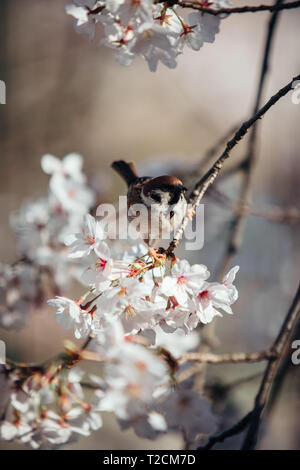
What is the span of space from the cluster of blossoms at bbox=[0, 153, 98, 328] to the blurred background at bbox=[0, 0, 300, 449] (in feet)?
0.39

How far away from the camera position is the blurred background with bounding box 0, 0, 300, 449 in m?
1.84

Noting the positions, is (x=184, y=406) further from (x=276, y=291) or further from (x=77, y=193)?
(x=276, y=291)

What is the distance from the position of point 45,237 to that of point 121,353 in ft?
2.75

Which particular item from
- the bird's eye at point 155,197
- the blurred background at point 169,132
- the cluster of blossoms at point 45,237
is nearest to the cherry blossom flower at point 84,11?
the bird's eye at point 155,197

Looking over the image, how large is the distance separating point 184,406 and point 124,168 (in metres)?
0.69

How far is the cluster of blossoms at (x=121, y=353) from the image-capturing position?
1.71ft

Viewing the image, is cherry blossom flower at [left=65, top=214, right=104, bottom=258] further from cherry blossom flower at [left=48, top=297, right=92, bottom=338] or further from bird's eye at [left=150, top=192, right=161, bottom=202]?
bird's eye at [left=150, top=192, right=161, bottom=202]

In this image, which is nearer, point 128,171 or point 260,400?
point 260,400

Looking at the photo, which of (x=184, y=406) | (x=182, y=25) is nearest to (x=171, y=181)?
(x=182, y=25)

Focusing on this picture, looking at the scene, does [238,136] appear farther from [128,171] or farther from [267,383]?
[128,171]

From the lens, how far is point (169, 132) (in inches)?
165

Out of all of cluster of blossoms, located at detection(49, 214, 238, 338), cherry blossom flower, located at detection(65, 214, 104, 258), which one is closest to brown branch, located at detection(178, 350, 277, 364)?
cluster of blossoms, located at detection(49, 214, 238, 338)

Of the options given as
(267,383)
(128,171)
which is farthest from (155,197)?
(267,383)

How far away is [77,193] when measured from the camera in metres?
1.26
